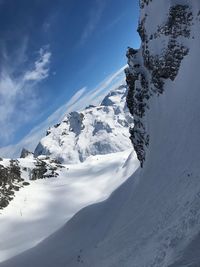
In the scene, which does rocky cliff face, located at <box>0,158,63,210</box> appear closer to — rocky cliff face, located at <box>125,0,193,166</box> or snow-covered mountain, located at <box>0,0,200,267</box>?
snow-covered mountain, located at <box>0,0,200,267</box>

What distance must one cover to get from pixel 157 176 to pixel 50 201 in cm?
4530

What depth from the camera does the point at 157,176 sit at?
1356 inches

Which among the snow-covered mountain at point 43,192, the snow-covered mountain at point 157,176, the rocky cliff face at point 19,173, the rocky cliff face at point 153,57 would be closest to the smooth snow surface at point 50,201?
the snow-covered mountain at point 43,192

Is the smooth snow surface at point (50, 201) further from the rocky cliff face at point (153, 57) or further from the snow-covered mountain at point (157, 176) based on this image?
the rocky cliff face at point (153, 57)

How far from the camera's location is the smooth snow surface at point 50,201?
190 feet

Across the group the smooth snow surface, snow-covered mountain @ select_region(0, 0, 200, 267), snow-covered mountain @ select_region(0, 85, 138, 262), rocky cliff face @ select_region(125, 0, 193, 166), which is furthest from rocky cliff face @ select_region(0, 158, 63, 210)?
rocky cliff face @ select_region(125, 0, 193, 166)

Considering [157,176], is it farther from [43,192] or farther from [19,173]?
[19,173]

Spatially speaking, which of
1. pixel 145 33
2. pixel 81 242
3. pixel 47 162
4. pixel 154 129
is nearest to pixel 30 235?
pixel 81 242

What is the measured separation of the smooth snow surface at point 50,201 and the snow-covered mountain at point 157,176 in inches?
535

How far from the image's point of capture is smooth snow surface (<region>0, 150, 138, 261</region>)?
57938mm

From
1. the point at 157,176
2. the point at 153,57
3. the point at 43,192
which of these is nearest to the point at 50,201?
the point at 43,192

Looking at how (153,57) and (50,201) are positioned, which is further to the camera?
(50,201)

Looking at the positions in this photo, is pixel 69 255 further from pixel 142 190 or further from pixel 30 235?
pixel 30 235

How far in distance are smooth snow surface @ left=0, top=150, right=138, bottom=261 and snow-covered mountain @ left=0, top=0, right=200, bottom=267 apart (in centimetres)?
1359
